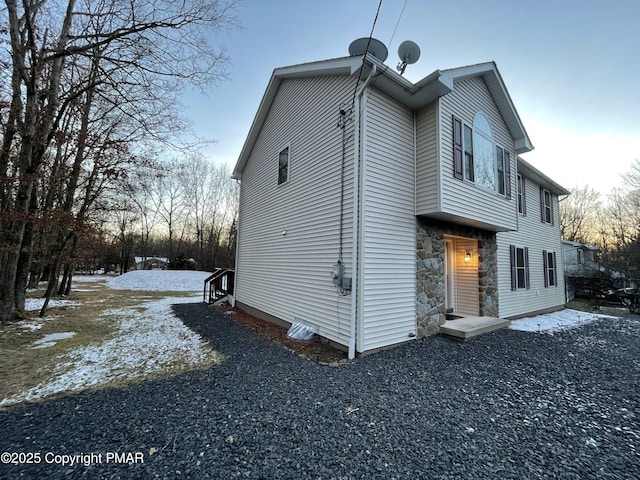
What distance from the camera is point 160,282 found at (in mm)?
17797

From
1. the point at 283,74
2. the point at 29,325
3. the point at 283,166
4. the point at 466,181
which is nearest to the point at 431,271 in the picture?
the point at 466,181

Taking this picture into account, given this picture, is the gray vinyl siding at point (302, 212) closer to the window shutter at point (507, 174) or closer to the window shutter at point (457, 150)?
the window shutter at point (457, 150)

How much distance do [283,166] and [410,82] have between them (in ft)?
12.4

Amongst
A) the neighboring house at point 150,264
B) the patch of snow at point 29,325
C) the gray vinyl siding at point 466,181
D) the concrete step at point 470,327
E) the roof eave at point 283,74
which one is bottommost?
the patch of snow at point 29,325

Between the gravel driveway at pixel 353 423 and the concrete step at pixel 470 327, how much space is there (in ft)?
3.41

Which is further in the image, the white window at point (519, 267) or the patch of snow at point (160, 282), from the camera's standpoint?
the patch of snow at point (160, 282)

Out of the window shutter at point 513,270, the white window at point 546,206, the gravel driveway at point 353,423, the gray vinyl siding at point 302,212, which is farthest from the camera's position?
the white window at point 546,206

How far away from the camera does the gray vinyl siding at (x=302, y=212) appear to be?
5.34 metres

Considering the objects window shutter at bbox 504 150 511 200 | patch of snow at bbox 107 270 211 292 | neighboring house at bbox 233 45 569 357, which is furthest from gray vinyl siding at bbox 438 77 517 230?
patch of snow at bbox 107 270 211 292

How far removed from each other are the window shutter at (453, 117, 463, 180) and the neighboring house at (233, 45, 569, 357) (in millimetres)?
37

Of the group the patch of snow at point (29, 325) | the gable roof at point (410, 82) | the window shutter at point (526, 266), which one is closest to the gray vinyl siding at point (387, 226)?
the gable roof at point (410, 82)

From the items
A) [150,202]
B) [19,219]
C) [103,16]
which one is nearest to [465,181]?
[103,16]

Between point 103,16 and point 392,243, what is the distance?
827 cm

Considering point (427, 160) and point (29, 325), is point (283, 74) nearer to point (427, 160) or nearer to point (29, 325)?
point (427, 160)
